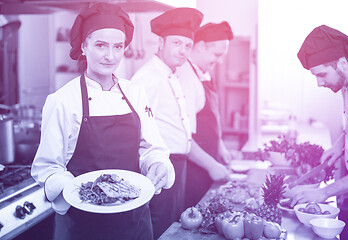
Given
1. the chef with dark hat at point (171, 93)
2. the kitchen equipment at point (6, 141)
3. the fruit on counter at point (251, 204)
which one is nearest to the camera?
the fruit on counter at point (251, 204)

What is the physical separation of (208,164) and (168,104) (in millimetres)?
514

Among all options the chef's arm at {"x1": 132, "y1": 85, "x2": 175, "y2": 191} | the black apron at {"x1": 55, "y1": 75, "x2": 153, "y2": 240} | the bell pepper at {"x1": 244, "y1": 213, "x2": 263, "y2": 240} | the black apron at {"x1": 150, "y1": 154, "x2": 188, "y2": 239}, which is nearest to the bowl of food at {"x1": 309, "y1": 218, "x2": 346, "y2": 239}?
the bell pepper at {"x1": 244, "y1": 213, "x2": 263, "y2": 240}

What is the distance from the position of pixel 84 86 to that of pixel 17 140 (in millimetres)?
1161

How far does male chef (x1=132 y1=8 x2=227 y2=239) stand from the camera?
255 cm

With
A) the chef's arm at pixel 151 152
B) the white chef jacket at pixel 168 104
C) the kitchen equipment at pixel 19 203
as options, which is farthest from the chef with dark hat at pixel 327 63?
the kitchen equipment at pixel 19 203

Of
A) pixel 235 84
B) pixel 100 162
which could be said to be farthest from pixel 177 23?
pixel 235 84

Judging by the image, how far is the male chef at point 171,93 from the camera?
2.55 metres

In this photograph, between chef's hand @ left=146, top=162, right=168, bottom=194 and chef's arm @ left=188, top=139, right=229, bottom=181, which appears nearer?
chef's hand @ left=146, top=162, right=168, bottom=194

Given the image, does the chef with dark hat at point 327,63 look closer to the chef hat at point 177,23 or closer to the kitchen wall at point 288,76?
the chef hat at point 177,23

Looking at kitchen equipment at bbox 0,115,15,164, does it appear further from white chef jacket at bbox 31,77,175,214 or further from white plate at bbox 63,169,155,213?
white plate at bbox 63,169,155,213

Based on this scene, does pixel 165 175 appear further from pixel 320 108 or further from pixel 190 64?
pixel 320 108

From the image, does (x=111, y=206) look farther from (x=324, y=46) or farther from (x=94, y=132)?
(x=324, y=46)

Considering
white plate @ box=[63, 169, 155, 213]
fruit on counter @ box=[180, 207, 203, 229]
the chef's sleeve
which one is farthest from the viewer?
fruit on counter @ box=[180, 207, 203, 229]

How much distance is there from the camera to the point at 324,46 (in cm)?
211
